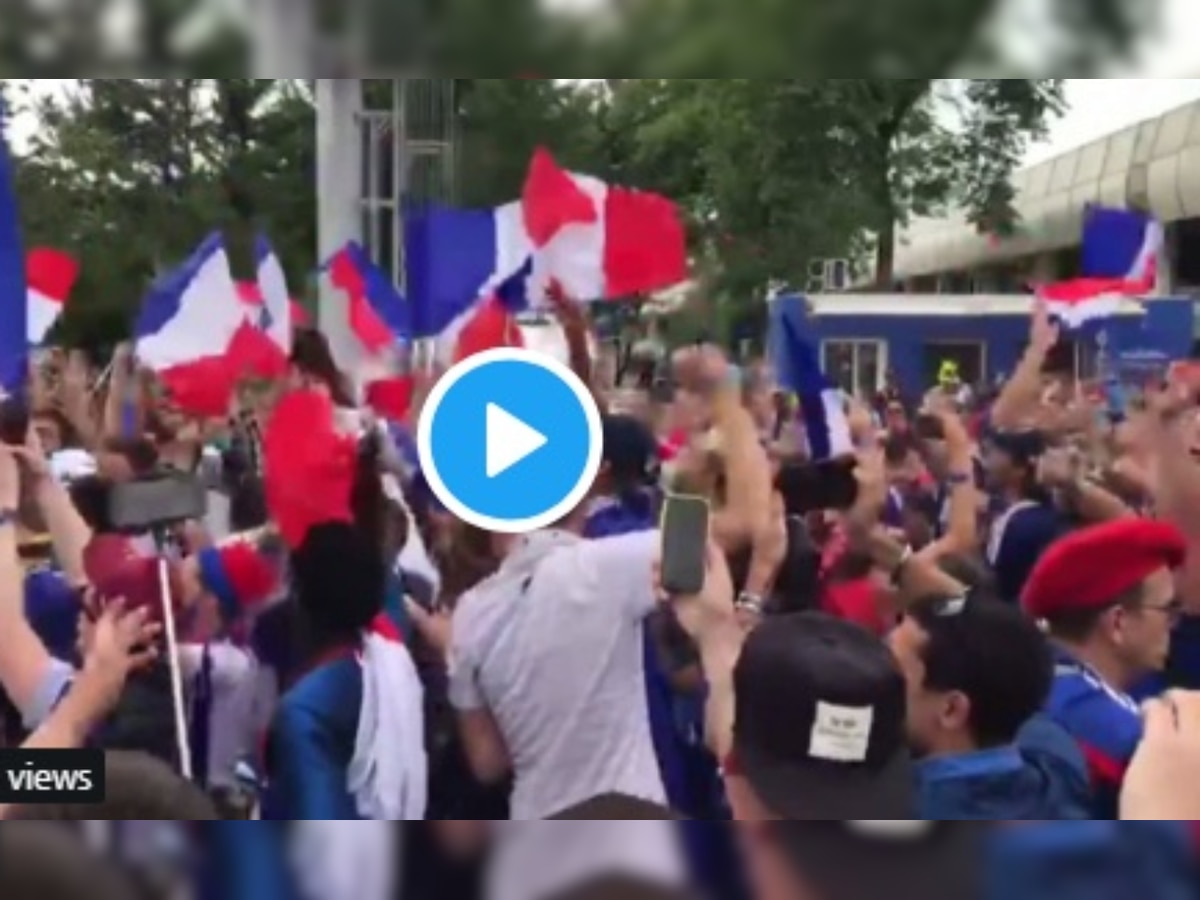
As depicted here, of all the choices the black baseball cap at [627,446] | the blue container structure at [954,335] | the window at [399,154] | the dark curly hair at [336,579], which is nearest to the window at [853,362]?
the blue container structure at [954,335]

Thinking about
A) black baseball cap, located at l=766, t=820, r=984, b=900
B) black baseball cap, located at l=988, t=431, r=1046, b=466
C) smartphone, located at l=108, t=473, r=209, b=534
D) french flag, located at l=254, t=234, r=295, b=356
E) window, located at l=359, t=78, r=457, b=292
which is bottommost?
black baseball cap, located at l=766, t=820, r=984, b=900

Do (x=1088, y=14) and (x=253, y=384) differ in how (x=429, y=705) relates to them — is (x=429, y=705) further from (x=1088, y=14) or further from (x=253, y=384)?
(x=1088, y=14)

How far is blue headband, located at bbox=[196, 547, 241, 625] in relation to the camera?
9.53 feet

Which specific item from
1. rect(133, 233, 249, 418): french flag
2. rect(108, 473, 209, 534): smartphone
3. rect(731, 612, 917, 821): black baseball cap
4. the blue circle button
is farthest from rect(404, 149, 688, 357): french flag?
rect(731, 612, 917, 821): black baseball cap

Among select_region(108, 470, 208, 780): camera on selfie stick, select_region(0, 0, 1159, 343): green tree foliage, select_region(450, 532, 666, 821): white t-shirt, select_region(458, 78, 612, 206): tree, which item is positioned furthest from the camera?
select_region(108, 470, 208, 780): camera on selfie stick

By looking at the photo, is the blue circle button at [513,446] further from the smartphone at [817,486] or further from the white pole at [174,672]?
the white pole at [174,672]

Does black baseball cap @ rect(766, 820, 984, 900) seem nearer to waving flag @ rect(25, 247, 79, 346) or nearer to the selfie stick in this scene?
the selfie stick

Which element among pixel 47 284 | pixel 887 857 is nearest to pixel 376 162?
pixel 47 284

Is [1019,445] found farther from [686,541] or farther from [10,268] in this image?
[10,268]

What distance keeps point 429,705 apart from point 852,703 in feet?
1.99

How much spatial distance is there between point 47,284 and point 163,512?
33 centimetres

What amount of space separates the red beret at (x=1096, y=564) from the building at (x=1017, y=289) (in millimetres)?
229

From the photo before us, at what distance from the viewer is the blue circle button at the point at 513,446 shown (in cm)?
275

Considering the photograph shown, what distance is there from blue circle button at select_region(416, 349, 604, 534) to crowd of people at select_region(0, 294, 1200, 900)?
1.0 inches
